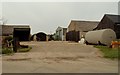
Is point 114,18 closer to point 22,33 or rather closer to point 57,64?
point 22,33

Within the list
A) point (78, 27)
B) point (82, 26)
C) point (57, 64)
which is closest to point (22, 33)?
point (78, 27)

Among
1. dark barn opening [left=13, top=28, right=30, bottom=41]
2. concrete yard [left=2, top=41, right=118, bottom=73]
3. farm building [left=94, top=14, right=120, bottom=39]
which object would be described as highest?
farm building [left=94, top=14, right=120, bottom=39]

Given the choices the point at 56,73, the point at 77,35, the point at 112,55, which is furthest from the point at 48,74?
the point at 77,35

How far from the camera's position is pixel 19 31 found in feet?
186

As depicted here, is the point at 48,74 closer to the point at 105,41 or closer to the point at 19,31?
the point at 105,41

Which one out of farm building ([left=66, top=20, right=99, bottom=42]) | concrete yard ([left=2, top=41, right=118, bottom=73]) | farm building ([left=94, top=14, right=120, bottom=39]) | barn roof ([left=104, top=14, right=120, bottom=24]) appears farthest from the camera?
farm building ([left=66, top=20, right=99, bottom=42])

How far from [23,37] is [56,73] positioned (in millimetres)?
46910

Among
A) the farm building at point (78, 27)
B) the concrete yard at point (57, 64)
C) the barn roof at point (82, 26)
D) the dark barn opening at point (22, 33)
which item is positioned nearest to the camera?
the concrete yard at point (57, 64)

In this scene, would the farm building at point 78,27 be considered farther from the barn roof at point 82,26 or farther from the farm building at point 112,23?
the farm building at point 112,23

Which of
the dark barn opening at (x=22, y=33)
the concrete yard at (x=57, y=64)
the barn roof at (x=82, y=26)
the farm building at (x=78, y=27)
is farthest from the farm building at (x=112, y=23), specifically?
the concrete yard at (x=57, y=64)

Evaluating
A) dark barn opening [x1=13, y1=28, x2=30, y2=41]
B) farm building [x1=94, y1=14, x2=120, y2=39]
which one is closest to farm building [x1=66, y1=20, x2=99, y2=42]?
farm building [x1=94, y1=14, x2=120, y2=39]

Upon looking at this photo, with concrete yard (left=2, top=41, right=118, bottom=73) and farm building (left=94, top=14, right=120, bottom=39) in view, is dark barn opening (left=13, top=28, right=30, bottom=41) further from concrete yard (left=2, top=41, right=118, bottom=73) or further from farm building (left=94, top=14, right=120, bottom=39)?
concrete yard (left=2, top=41, right=118, bottom=73)

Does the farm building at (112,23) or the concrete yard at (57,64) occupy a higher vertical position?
the farm building at (112,23)

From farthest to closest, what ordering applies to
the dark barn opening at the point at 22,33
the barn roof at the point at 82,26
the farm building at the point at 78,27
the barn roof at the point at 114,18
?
the barn roof at the point at 82,26 < the dark barn opening at the point at 22,33 < the farm building at the point at 78,27 < the barn roof at the point at 114,18
